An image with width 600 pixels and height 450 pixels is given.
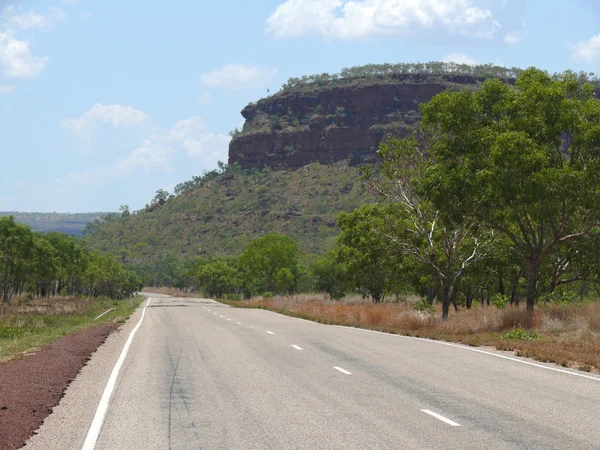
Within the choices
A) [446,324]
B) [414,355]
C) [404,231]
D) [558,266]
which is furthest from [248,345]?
[404,231]

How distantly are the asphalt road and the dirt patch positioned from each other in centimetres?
23

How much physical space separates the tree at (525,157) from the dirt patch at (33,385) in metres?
14.1

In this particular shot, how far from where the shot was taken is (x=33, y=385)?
12305 mm

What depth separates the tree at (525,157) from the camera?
24.1m

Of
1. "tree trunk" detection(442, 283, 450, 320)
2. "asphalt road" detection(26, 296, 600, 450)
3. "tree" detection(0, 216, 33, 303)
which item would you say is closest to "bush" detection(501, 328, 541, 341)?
"asphalt road" detection(26, 296, 600, 450)

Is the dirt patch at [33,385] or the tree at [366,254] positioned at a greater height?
the tree at [366,254]

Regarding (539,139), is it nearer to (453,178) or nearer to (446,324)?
(453,178)

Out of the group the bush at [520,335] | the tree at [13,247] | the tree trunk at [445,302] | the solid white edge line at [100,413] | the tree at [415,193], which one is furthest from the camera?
the tree at [13,247]

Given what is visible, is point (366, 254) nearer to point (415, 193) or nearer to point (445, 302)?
point (415, 193)

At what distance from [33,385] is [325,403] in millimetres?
4981

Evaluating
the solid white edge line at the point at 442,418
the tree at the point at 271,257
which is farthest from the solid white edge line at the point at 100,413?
the tree at the point at 271,257

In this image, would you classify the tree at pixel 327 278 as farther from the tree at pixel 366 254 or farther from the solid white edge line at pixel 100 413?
the solid white edge line at pixel 100 413

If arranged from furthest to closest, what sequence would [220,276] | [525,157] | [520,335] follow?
[220,276], [525,157], [520,335]

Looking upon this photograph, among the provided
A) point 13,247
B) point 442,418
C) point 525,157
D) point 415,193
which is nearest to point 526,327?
point 525,157
